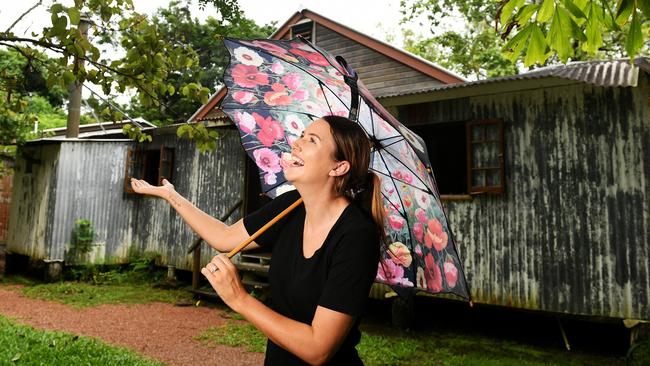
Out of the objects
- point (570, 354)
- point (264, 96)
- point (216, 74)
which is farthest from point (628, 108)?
point (216, 74)

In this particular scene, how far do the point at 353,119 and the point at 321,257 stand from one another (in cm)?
108

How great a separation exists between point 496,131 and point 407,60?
4.72 m

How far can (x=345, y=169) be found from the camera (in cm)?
163

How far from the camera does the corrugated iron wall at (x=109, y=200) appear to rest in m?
11.0

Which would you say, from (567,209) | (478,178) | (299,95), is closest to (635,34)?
(299,95)

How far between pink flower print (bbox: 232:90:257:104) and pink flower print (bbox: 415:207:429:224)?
3.74 feet

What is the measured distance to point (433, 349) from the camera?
6711 mm

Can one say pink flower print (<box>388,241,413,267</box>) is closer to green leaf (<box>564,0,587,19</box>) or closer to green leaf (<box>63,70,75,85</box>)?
green leaf (<box>564,0,587,19</box>)

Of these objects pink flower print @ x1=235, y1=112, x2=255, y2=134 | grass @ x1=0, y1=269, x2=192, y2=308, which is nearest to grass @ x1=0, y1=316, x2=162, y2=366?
grass @ x1=0, y1=269, x2=192, y2=308

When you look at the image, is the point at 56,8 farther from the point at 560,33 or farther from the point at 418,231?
the point at 560,33

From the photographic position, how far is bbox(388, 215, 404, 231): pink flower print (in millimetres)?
2443

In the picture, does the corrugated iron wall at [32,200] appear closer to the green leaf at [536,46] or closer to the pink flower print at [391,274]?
the pink flower print at [391,274]

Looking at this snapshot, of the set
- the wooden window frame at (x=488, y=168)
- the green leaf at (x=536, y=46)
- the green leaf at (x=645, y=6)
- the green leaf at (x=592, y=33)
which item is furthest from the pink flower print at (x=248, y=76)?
the wooden window frame at (x=488, y=168)

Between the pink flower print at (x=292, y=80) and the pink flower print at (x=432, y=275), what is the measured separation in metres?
1.23
